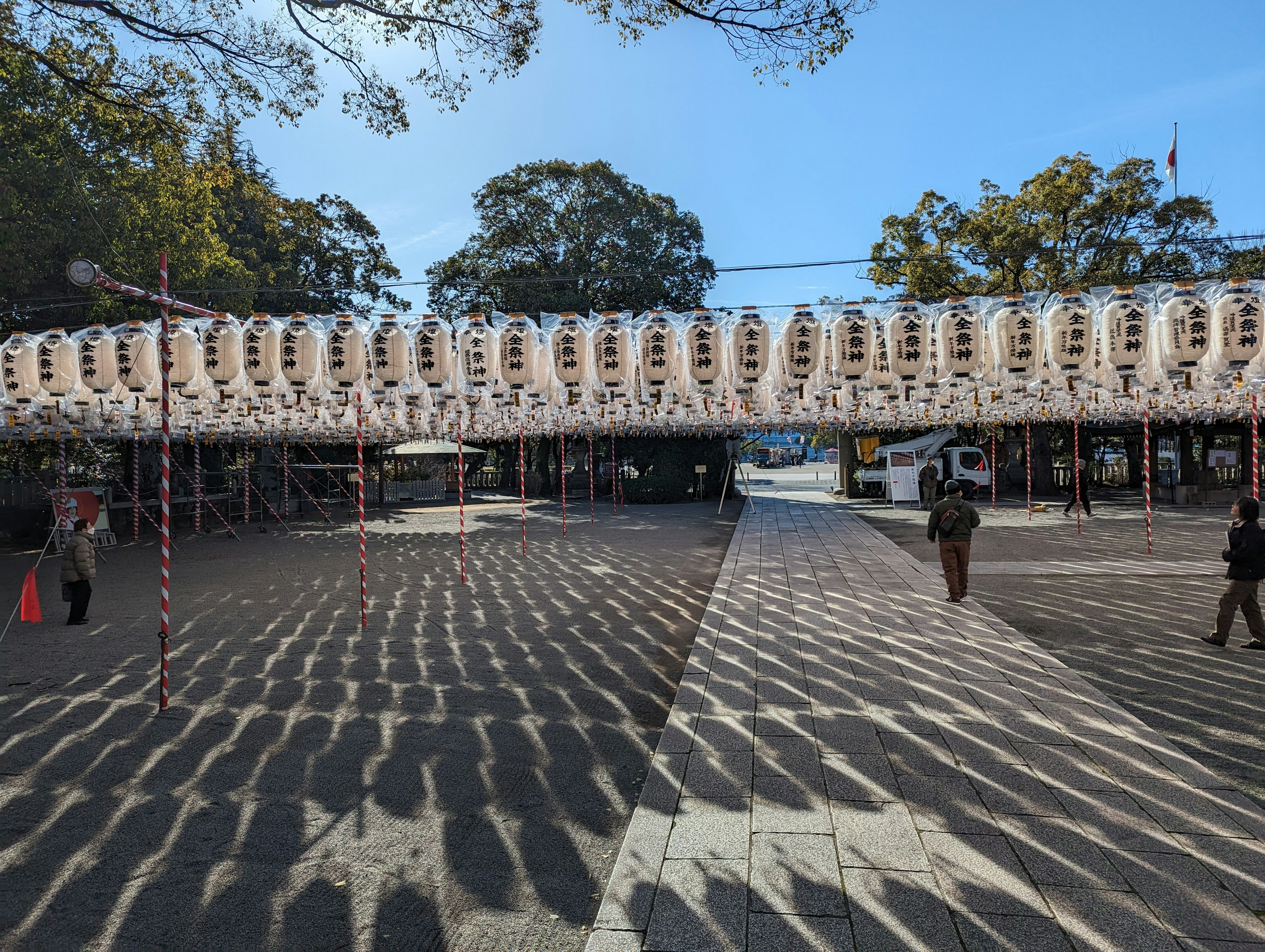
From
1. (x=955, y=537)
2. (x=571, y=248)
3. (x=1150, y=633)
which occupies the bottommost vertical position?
(x=1150, y=633)

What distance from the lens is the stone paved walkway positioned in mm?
2648

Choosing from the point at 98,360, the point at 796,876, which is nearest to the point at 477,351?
the point at 98,360

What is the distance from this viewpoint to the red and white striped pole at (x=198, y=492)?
18797mm

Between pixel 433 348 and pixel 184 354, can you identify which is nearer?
pixel 433 348

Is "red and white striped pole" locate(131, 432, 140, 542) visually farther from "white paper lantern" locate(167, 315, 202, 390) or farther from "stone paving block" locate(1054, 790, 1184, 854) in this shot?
"stone paving block" locate(1054, 790, 1184, 854)

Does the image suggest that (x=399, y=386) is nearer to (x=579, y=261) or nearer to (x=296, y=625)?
(x=296, y=625)

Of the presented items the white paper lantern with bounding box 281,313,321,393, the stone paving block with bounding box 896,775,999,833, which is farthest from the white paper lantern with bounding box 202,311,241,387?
the stone paving block with bounding box 896,775,999,833

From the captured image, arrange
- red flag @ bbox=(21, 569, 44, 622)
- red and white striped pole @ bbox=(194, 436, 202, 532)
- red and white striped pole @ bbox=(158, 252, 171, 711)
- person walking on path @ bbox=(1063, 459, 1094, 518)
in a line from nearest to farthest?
red and white striped pole @ bbox=(158, 252, 171, 711), red flag @ bbox=(21, 569, 44, 622), person walking on path @ bbox=(1063, 459, 1094, 518), red and white striped pole @ bbox=(194, 436, 202, 532)

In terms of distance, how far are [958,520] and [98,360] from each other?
13.1 metres

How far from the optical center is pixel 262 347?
33.1 ft

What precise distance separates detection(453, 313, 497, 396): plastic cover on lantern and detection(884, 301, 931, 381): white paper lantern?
240 inches

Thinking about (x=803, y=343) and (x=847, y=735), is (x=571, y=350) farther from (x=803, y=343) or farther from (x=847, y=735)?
(x=847, y=735)

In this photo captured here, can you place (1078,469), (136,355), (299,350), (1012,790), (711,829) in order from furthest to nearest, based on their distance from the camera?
(1078,469)
(136,355)
(299,350)
(1012,790)
(711,829)

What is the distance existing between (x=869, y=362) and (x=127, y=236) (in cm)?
1559
